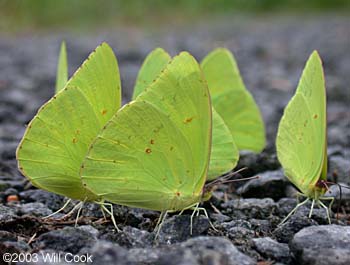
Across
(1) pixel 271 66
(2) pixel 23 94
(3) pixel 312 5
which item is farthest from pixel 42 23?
(3) pixel 312 5

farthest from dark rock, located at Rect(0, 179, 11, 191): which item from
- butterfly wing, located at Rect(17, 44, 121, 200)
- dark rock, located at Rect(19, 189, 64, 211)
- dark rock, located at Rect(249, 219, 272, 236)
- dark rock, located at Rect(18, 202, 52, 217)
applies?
dark rock, located at Rect(249, 219, 272, 236)

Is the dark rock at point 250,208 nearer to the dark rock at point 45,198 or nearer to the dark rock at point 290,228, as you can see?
the dark rock at point 290,228

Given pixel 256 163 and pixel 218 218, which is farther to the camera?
pixel 256 163

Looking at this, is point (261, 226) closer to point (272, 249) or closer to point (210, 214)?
point (210, 214)

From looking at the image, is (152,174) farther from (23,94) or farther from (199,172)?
(23,94)

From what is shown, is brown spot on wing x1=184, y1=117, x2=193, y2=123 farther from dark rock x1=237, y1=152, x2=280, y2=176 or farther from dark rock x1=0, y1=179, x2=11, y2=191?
dark rock x1=237, y1=152, x2=280, y2=176

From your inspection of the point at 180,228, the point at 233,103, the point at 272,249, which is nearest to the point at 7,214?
the point at 180,228
